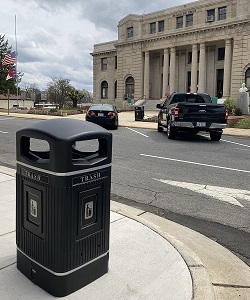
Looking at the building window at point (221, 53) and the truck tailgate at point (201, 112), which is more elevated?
the building window at point (221, 53)

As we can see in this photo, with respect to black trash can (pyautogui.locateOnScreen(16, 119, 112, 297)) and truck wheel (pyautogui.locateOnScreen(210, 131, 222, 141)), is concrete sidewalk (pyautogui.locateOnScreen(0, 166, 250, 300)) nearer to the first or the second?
black trash can (pyautogui.locateOnScreen(16, 119, 112, 297))

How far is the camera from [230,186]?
657 centimetres

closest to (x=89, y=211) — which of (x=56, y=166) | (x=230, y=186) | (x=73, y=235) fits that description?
(x=73, y=235)

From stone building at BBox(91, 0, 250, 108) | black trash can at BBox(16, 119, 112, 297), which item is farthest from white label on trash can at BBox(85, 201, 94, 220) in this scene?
stone building at BBox(91, 0, 250, 108)

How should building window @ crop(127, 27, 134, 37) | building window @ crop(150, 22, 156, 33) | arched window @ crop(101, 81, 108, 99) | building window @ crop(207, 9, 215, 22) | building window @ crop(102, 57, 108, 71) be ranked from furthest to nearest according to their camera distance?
arched window @ crop(101, 81, 108, 99)
building window @ crop(102, 57, 108, 71)
building window @ crop(127, 27, 134, 37)
building window @ crop(150, 22, 156, 33)
building window @ crop(207, 9, 215, 22)

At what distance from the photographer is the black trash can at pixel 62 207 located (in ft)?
8.21

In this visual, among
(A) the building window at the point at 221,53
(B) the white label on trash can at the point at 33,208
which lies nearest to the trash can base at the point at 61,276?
(B) the white label on trash can at the point at 33,208

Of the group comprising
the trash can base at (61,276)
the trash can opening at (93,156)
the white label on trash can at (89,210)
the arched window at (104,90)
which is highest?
the arched window at (104,90)

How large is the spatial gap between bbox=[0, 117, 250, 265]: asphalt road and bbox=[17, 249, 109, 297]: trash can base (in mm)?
1680

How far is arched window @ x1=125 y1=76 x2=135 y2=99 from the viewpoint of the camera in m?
52.8

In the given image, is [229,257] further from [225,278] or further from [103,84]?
[103,84]

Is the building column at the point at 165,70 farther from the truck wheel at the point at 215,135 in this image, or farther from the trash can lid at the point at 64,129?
the trash can lid at the point at 64,129

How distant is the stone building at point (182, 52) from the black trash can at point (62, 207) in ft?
138

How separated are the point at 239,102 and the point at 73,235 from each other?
24.8 meters
